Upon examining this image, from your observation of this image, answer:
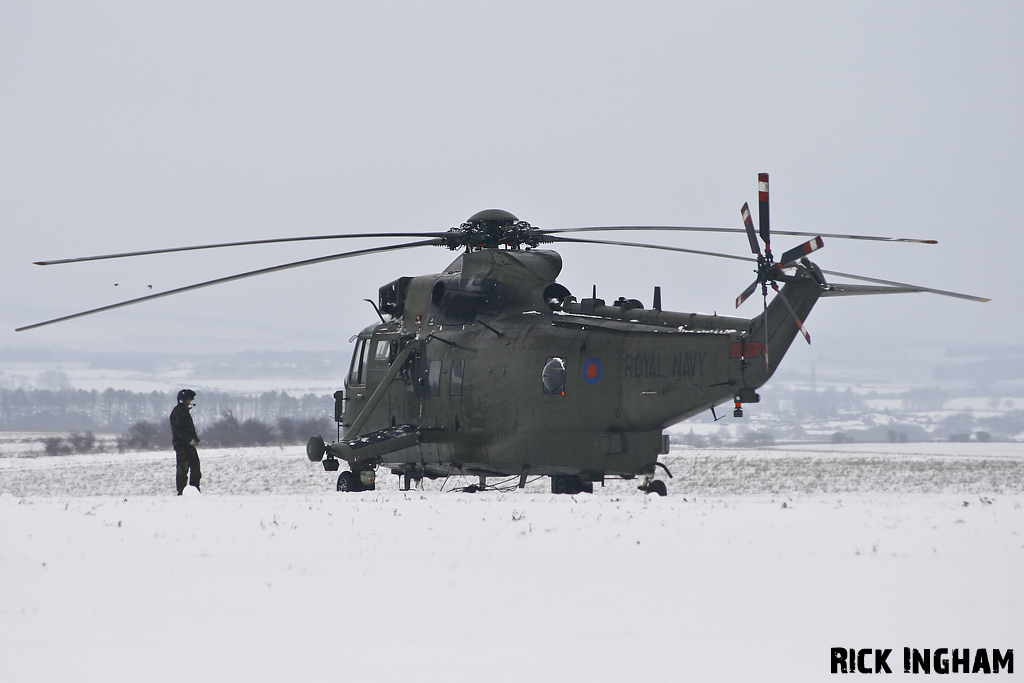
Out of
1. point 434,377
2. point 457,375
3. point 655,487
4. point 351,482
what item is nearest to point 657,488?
point 655,487

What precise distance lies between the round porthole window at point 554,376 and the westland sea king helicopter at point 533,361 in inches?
0.8

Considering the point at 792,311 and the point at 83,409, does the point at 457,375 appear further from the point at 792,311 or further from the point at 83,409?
the point at 83,409

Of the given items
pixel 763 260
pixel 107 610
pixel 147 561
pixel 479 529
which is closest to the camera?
pixel 107 610

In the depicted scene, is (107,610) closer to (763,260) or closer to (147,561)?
(147,561)

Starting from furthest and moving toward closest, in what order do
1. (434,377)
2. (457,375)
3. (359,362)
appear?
(359,362), (434,377), (457,375)

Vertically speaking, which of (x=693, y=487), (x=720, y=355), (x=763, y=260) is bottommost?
(x=693, y=487)

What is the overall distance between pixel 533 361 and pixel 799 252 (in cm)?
501

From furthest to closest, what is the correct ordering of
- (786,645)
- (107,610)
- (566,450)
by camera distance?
(566,450) < (107,610) < (786,645)

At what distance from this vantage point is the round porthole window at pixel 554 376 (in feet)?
51.2

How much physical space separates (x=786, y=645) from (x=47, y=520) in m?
8.23

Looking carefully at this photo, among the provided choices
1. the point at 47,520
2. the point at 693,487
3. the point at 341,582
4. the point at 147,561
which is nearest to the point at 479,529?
the point at 341,582

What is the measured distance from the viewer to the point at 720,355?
45.2 feet

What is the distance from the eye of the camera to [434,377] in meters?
18.2

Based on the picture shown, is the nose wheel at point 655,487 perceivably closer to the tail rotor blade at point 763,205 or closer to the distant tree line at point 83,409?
the tail rotor blade at point 763,205
